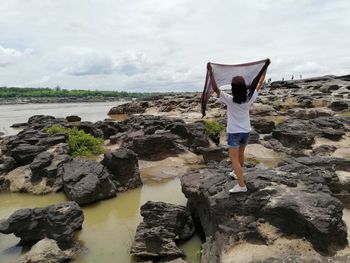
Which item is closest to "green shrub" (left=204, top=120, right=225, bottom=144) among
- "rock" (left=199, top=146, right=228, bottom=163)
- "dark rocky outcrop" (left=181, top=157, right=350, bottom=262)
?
"rock" (left=199, top=146, right=228, bottom=163)

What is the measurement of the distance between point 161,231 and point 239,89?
12.7 ft

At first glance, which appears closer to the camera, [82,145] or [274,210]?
[274,210]

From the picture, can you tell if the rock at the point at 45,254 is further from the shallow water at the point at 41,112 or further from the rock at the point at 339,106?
the rock at the point at 339,106

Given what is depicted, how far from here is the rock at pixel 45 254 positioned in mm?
8062

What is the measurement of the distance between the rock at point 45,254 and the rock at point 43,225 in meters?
0.43

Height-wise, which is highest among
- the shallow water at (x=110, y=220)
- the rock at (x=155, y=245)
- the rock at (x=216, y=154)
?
the rock at (x=216, y=154)

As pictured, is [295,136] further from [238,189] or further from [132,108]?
[132,108]

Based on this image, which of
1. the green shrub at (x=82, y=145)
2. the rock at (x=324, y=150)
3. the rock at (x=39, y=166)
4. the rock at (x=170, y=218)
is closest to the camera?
the rock at (x=170, y=218)

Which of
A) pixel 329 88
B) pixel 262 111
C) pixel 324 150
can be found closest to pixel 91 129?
pixel 324 150

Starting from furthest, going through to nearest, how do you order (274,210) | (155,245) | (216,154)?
(216,154)
(155,245)
(274,210)

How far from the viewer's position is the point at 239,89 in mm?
7113

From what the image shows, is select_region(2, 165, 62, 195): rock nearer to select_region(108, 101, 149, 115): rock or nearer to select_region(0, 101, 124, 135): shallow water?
select_region(0, 101, 124, 135): shallow water

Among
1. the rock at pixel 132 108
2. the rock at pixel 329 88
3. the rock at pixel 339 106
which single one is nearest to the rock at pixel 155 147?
the rock at pixel 339 106

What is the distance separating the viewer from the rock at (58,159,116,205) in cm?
1227
